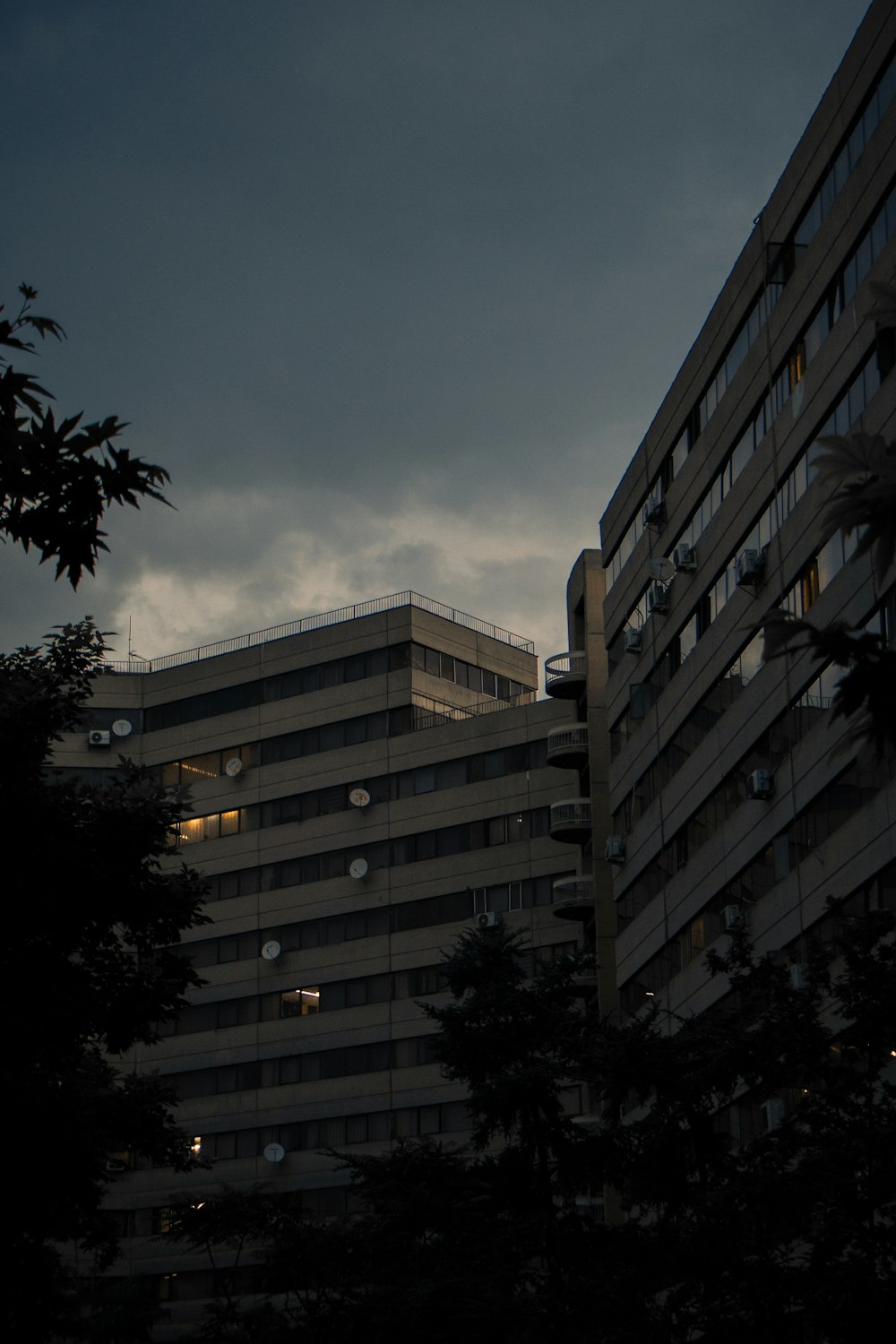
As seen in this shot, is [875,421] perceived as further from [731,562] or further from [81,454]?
[81,454]

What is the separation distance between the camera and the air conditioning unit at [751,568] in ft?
136


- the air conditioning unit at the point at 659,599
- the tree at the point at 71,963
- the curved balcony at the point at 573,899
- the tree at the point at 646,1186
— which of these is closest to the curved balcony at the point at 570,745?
the curved balcony at the point at 573,899

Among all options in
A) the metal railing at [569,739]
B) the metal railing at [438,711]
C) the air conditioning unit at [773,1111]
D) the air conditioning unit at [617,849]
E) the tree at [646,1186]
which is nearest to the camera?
the tree at [646,1186]

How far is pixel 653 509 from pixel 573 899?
64.7ft

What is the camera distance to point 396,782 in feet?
253

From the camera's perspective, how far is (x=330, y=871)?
7788 cm

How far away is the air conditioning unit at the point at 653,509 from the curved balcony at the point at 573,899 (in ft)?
59.3

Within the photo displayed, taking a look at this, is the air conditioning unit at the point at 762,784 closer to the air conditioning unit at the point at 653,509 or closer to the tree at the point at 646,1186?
the tree at the point at 646,1186

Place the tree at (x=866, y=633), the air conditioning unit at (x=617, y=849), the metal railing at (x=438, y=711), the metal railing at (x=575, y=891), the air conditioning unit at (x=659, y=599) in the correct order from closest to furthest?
the tree at (x=866, y=633)
the air conditioning unit at (x=659, y=599)
the air conditioning unit at (x=617, y=849)
the metal railing at (x=575, y=891)
the metal railing at (x=438, y=711)

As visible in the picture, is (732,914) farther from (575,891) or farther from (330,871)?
(330,871)

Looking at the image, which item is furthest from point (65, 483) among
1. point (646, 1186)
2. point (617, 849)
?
point (617, 849)

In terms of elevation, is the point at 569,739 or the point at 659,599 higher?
the point at 569,739

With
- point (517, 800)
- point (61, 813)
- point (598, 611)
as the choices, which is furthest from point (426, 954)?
point (61, 813)

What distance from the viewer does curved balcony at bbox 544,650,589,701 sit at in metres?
66.1
